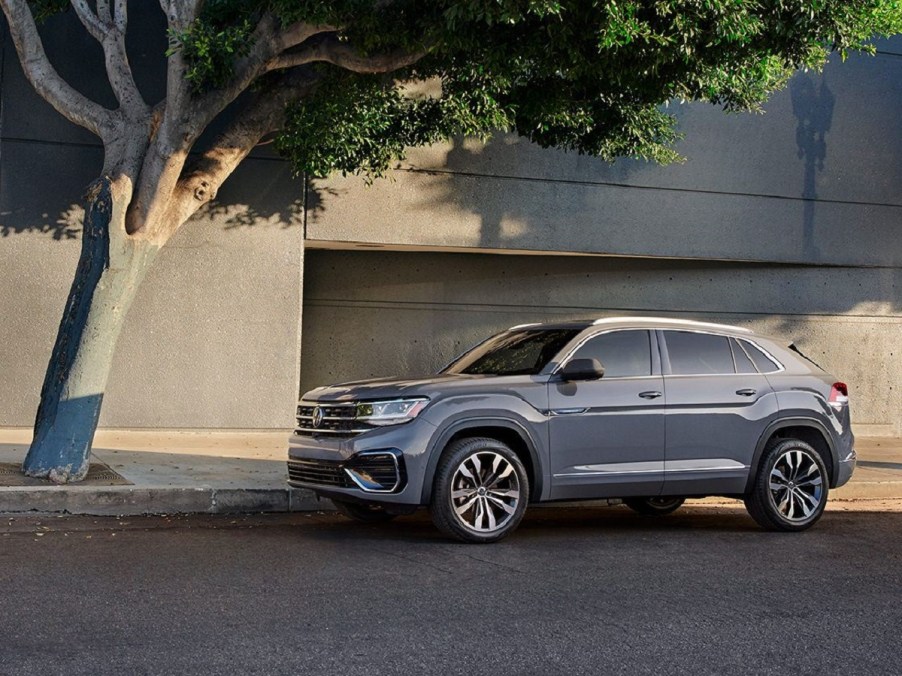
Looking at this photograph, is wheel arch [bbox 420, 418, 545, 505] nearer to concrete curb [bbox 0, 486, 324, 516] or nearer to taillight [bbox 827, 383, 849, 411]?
concrete curb [bbox 0, 486, 324, 516]

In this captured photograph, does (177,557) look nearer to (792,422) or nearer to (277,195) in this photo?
(792,422)

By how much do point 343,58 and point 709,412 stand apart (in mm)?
4646

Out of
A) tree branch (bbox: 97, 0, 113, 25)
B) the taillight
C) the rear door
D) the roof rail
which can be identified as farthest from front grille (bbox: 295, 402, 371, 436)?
tree branch (bbox: 97, 0, 113, 25)

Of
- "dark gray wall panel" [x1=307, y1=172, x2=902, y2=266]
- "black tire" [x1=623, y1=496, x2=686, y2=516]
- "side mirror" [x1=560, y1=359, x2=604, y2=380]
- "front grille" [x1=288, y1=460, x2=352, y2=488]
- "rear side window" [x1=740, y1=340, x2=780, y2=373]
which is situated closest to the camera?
"front grille" [x1=288, y1=460, x2=352, y2=488]

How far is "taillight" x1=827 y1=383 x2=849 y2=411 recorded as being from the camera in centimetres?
1026

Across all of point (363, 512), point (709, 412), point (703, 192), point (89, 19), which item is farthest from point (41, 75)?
point (703, 192)

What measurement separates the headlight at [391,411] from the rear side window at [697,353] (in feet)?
7.26

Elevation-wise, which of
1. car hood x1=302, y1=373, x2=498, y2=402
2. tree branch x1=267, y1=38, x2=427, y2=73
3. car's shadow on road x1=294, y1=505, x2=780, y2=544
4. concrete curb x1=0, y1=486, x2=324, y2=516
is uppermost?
tree branch x1=267, y1=38, x2=427, y2=73

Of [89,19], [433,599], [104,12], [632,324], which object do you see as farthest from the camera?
[104,12]

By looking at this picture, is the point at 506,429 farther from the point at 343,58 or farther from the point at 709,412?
the point at 343,58

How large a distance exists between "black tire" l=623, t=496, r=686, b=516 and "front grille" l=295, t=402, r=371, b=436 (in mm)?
3082

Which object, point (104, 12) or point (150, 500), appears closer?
point (150, 500)

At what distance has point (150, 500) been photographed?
10328 mm

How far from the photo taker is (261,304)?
1572 cm
